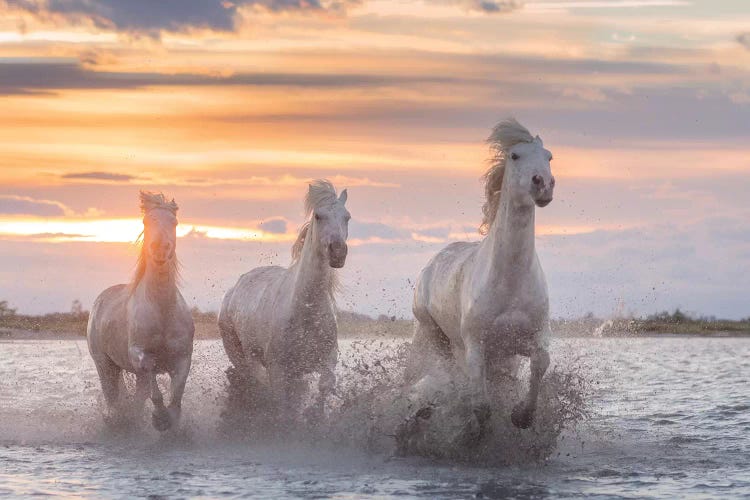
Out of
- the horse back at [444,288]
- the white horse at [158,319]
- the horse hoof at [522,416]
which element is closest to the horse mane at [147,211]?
the white horse at [158,319]

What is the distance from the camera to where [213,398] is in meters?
14.9

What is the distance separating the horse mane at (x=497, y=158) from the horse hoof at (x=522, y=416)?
1618mm

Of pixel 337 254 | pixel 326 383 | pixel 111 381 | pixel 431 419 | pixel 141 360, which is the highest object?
pixel 337 254

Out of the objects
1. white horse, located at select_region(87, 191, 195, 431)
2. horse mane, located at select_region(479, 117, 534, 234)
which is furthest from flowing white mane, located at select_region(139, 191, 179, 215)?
horse mane, located at select_region(479, 117, 534, 234)

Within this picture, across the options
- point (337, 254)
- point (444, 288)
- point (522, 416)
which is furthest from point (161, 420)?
point (522, 416)

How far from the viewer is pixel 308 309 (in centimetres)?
1157

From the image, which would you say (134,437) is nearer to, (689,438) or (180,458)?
(180,458)

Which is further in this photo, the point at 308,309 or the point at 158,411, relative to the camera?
the point at 158,411

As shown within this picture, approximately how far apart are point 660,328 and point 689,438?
3876 cm

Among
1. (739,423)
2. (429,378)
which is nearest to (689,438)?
(739,423)

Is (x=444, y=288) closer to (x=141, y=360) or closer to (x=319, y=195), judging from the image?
(x=319, y=195)

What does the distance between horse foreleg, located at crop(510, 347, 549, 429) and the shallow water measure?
18.1 inches

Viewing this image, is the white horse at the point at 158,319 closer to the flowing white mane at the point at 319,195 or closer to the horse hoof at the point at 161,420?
the horse hoof at the point at 161,420

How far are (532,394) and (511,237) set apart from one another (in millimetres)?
1324
